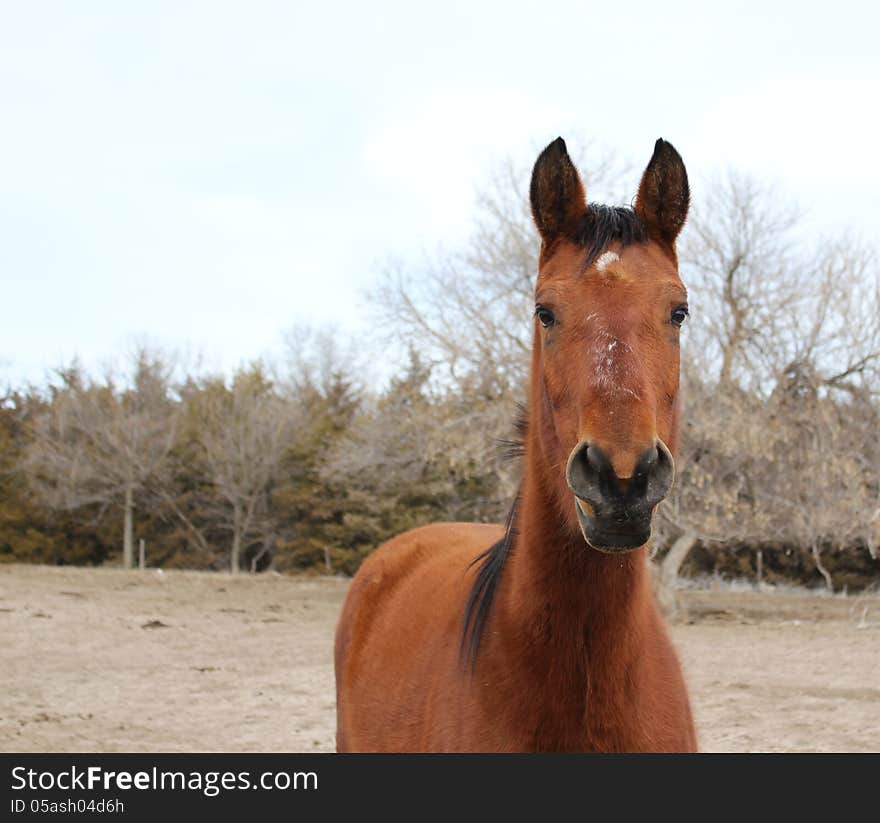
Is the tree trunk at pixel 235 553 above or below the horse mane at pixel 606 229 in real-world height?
below

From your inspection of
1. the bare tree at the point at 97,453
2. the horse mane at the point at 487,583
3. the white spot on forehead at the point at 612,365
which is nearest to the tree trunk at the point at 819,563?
the horse mane at the point at 487,583

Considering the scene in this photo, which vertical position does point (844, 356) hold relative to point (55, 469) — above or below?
above

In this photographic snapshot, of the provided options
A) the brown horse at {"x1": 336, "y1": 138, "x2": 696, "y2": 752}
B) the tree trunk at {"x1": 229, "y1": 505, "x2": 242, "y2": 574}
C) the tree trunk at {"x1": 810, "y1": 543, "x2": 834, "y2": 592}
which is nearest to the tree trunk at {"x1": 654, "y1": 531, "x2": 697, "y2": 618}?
the tree trunk at {"x1": 810, "y1": 543, "x2": 834, "y2": 592}

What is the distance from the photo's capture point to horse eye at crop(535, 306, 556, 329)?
2422mm

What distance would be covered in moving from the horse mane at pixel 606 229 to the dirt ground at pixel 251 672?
540cm

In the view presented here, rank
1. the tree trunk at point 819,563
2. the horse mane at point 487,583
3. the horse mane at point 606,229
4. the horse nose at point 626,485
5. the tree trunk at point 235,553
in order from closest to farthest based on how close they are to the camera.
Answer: the horse nose at point 626,485
the horse mane at point 606,229
the horse mane at point 487,583
the tree trunk at point 819,563
the tree trunk at point 235,553

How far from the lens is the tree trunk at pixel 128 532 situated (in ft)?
95.7

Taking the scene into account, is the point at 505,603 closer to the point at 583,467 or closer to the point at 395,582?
the point at 583,467

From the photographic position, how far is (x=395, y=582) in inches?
174

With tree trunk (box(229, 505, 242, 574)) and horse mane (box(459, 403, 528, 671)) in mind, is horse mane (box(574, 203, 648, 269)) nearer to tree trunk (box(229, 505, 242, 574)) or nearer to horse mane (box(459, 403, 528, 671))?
horse mane (box(459, 403, 528, 671))

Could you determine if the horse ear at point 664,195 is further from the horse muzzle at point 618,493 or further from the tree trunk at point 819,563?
the tree trunk at point 819,563

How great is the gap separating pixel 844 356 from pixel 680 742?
1417cm

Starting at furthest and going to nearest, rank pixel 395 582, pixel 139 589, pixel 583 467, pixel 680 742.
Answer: pixel 139 589 → pixel 395 582 → pixel 680 742 → pixel 583 467
